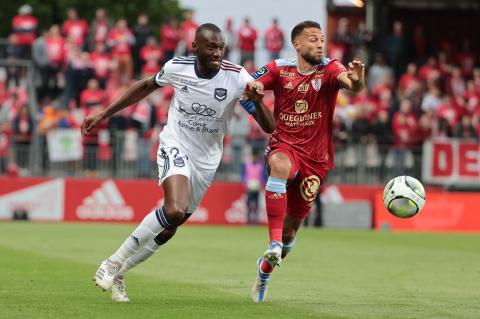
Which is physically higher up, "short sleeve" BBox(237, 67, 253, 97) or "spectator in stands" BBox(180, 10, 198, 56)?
"spectator in stands" BBox(180, 10, 198, 56)

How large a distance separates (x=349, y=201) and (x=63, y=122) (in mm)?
7533

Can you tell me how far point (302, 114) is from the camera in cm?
1138

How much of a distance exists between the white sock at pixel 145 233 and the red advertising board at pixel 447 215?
17.9 m

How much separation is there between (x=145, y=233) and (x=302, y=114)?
82.9 inches

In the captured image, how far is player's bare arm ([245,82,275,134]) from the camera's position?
1009 centimetres

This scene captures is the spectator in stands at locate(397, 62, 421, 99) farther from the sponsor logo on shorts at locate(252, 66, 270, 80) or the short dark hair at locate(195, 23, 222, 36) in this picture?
the short dark hair at locate(195, 23, 222, 36)

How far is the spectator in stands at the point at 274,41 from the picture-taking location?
32.8m

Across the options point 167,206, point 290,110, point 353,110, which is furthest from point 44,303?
point 353,110

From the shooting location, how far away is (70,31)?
32.3 metres

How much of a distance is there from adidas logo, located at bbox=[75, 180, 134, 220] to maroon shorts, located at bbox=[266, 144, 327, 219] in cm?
1740

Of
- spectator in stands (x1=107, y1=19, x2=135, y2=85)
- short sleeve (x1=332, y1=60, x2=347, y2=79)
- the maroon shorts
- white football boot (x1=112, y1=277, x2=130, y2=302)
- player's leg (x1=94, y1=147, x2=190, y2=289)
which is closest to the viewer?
player's leg (x1=94, y1=147, x2=190, y2=289)

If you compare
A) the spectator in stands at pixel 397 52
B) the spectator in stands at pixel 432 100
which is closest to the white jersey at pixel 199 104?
the spectator in stands at pixel 432 100

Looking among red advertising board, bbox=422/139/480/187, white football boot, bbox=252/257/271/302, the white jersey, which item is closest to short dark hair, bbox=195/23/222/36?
the white jersey

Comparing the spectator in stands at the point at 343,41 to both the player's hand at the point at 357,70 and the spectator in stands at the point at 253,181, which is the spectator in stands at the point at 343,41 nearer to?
the spectator in stands at the point at 253,181
